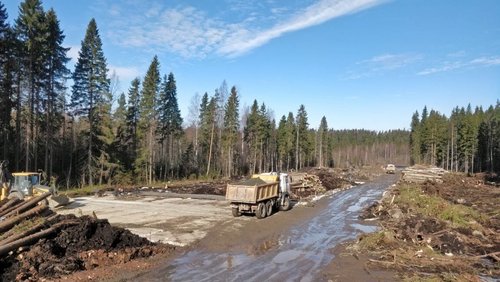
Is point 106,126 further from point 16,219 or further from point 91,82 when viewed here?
point 16,219

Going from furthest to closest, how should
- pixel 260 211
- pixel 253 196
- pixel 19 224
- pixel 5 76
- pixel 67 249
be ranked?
pixel 5 76 → pixel 260 211 → pixel 253 196 → pixel 19 224 → pixel 67 249

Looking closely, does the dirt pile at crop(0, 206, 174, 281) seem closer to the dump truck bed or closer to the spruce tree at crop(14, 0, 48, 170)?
the dump truck bed

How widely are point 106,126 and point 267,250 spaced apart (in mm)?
36011

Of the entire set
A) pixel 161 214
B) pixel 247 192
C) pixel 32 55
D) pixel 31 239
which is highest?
pixel 32 55

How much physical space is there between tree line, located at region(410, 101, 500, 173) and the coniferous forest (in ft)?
1.03

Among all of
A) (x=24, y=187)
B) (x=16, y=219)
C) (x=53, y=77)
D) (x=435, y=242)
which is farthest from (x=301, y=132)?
(x=16, y=219)

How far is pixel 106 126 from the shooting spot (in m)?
47.7

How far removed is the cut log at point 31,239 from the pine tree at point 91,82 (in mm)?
34083

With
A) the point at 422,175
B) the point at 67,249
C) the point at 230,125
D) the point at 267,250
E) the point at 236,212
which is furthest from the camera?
the point at 230,125

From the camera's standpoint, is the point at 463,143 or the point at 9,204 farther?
the point at 463,143

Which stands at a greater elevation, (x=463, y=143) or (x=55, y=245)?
(x=463, y=143)

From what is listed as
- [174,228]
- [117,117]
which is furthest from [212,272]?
[117,117]

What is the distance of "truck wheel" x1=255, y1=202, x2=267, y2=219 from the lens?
24086 mm

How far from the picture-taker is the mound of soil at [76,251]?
1165 cm
